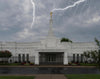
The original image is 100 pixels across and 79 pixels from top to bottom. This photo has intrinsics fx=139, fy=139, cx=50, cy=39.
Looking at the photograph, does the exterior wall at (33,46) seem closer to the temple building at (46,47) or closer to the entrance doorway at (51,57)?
the temple building at (46,47)

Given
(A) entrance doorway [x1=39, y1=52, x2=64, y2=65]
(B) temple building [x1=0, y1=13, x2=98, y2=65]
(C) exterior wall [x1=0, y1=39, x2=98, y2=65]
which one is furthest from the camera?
(C) exterior wall [x1=0, y1=39, x2=98, y2=65]

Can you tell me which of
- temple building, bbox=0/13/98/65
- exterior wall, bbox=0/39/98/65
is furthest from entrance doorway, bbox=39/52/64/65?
exterior wall, bbox=0/39/98/65

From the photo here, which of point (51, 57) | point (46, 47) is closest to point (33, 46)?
point (46, 47)

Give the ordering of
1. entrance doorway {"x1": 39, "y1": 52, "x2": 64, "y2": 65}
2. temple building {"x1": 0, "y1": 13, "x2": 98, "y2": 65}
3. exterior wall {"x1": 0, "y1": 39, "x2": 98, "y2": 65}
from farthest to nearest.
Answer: exterior wall {"x1": 0, "y1": 39, "x2": 98, "y2": 65}
entrance doorway {"x1": 39, "y1": 52, "x2": 64, "y2": 65}
temple building {"x1": 0, "y1": 13, "x2": 98, "y2": 65}

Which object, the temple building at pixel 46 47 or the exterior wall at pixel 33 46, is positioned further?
the exterior wall at pixel 33 46

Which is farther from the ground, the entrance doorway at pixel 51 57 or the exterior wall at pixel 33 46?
the exterior wall at pixel 33 46

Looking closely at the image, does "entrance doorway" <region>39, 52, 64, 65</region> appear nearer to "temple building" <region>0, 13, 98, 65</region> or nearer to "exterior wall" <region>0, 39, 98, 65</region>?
"temple building" <region>0, 13, 98, 65</region>

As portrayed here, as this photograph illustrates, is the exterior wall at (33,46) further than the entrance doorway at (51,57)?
Yes

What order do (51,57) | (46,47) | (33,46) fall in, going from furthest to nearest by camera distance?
(33,46) → (51,57) → (46,47)

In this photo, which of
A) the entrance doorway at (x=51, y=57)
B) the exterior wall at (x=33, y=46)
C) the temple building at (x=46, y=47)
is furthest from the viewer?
the exterior wall at (x=33, y=46)

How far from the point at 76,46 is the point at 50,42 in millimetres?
9943

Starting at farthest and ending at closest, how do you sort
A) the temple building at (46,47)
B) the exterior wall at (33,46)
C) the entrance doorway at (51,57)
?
the exterior wall at (33,46), the entrance doorway at (51,57), the temple building at (46,47)

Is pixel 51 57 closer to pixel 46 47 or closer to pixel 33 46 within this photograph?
pixel 46 47

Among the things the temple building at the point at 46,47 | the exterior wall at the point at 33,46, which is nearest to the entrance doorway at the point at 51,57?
the temple building at the point at 46,47
